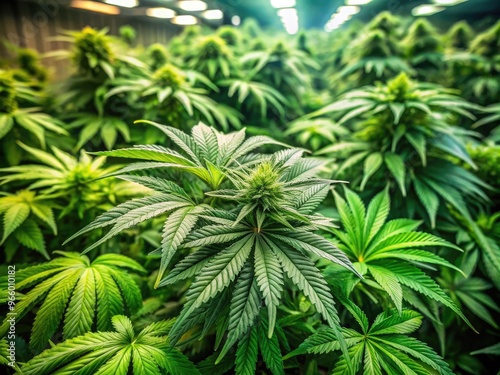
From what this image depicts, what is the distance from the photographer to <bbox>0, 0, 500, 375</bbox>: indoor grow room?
0.85 meters

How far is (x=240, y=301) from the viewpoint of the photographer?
76 centimetres

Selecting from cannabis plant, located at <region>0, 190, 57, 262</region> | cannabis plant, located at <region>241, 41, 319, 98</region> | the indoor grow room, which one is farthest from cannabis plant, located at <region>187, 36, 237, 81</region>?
cannabis plant, located at <region>0, 190, 57, 262</region>

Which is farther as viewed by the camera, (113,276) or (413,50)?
(413,50)

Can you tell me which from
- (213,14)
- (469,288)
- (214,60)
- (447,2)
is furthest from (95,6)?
(469,288)

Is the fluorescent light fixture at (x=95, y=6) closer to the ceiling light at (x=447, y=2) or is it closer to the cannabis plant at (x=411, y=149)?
the cannabis plant at (x=411, y=149)

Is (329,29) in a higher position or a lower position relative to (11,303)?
higher

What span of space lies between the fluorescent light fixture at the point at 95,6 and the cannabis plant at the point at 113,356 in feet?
17.5

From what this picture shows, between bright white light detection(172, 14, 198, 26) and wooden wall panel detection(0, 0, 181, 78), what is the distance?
2.59ft

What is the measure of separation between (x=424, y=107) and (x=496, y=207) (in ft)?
3.21

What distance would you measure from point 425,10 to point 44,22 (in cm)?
573

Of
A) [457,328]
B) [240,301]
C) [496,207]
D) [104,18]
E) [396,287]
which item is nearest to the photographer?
[240,301]

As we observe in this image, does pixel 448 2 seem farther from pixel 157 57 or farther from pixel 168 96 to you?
pixel 168 96

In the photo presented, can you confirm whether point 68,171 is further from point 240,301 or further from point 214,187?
point 240,301

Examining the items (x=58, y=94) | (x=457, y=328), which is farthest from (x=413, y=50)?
(x=58, y=94)
